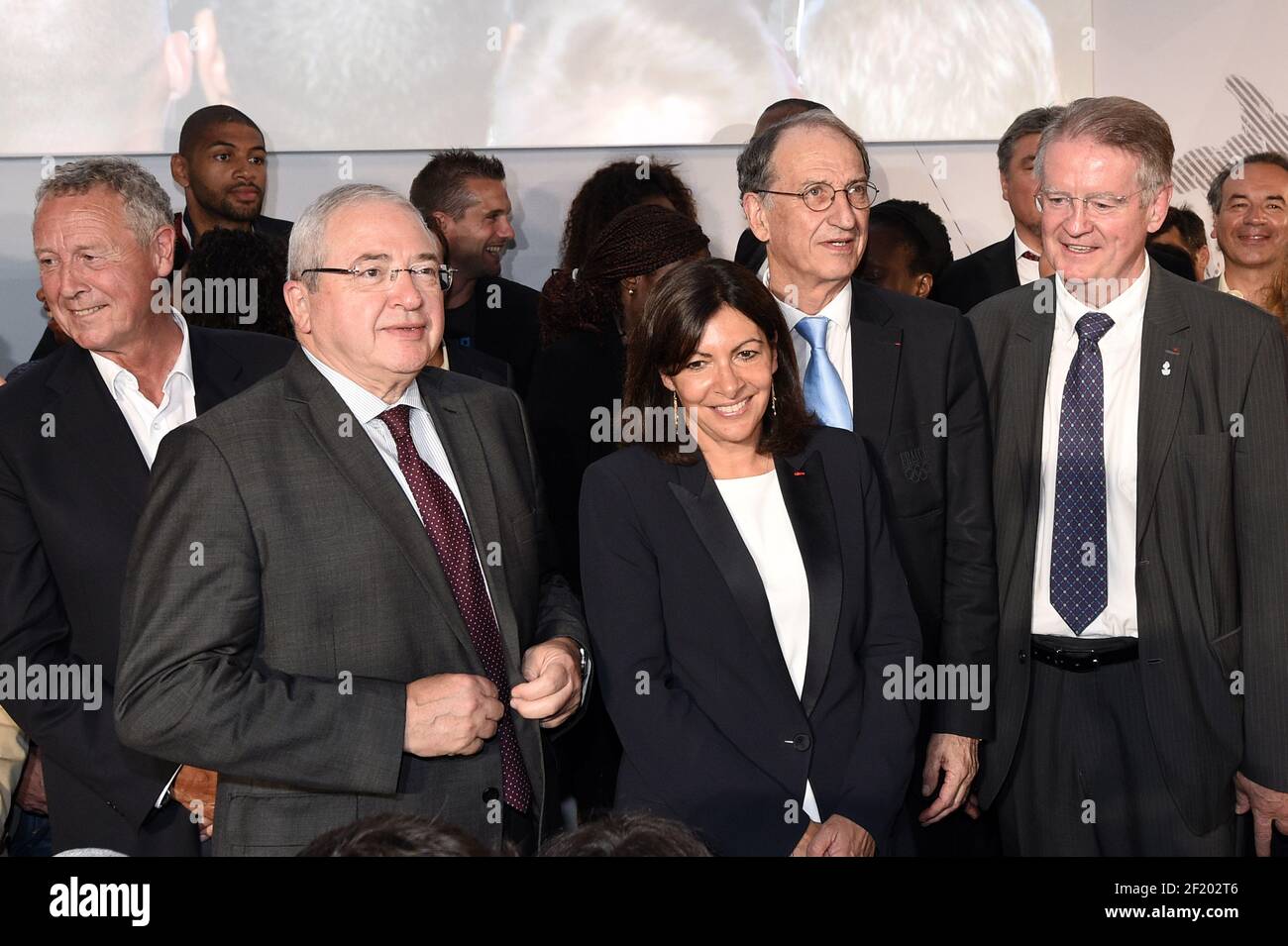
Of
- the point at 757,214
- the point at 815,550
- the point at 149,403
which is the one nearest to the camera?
the point at 815,550

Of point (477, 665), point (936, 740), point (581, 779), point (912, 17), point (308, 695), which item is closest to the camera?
point (308, 695)

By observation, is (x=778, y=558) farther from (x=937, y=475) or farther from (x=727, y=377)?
(x=937, y=475)

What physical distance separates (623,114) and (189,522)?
3.63 meters

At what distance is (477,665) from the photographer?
240 centimetres

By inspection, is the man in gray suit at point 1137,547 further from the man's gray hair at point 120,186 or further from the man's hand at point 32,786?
the man's hand at point 32,786

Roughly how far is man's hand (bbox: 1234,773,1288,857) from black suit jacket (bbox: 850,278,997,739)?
561 mm

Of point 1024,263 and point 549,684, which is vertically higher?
point 1024,263

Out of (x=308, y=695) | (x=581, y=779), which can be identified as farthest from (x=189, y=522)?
(x=581, y=779)

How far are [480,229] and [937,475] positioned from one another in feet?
6.67

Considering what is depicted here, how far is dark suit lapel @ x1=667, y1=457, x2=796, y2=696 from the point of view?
253 cm

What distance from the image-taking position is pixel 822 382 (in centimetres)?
302

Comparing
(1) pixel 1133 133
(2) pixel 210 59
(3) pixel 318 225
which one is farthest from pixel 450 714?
(2) pixel 210 59
